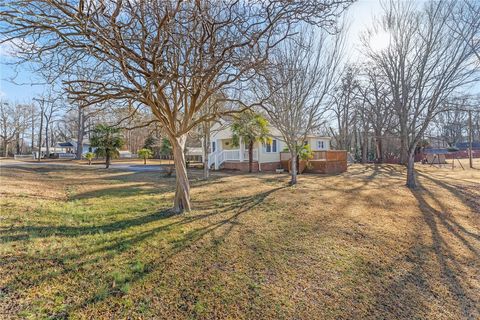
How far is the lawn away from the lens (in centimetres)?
314

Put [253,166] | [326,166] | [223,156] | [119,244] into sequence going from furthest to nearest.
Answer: [223,156] → [253,166] → [326,166] → [119,244]

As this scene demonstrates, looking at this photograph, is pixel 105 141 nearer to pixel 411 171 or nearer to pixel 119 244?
pixel 119 244

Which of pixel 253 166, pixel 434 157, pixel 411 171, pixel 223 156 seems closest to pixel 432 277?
pixel 411 171

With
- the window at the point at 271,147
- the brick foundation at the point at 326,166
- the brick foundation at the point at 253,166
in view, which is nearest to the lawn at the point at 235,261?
the brick foundation at the point at 326,166

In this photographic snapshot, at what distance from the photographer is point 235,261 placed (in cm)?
426

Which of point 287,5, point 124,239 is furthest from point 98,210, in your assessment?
point 287,5

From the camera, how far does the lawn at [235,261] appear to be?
3145 mm

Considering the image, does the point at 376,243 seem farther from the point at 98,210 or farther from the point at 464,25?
the point at 464,25

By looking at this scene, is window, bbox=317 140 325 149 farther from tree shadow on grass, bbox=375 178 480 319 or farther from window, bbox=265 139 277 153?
tree shadow on grass, bbox=375 178 480 319

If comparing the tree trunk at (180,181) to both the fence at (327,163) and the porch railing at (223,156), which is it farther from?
the porch railing at (223,156)

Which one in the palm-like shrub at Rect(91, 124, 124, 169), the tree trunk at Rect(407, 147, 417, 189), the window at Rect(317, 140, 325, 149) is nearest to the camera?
the tree trunk at Rect(407, 147, 417, 189)

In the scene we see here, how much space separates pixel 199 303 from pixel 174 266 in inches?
37.0

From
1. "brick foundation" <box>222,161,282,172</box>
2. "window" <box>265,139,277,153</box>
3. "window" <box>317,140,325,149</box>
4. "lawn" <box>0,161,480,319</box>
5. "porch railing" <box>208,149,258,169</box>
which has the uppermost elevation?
"window" <box>317,140,325,149</box>

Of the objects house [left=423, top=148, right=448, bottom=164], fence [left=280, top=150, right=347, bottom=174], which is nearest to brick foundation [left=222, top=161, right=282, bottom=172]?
fence [left=280, top=150, right=347, bottom=174]
